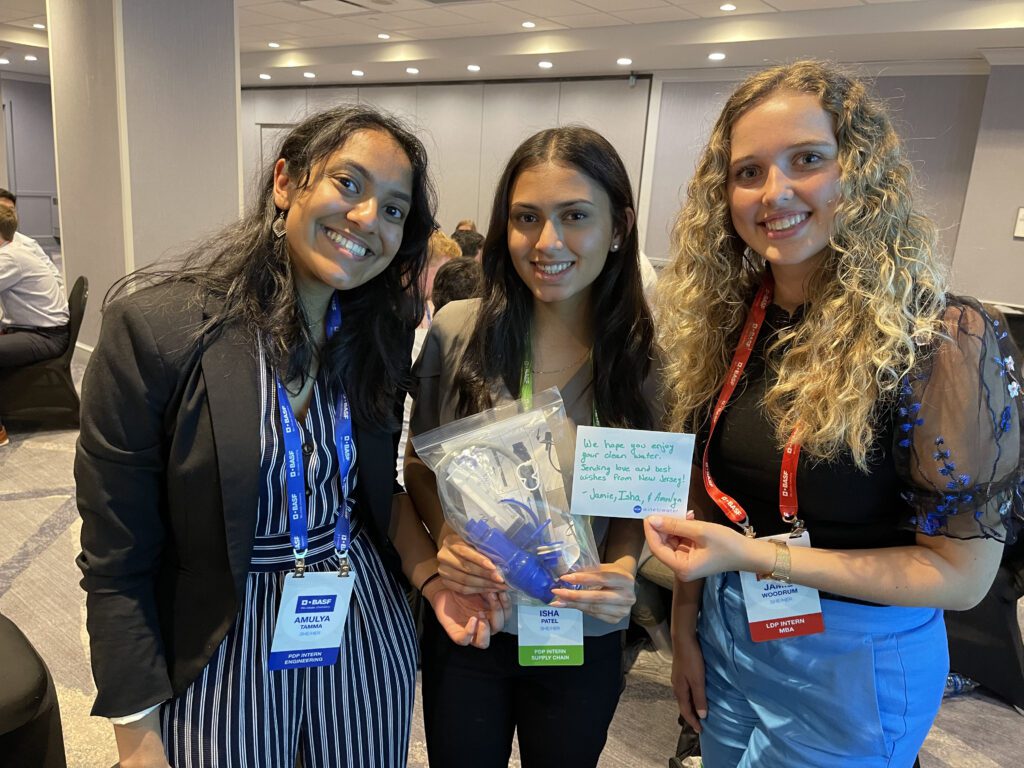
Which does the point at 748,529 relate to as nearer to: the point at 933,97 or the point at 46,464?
the point at 46,464

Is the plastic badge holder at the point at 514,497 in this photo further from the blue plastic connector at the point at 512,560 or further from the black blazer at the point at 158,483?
the black blazer at the point at 158,483

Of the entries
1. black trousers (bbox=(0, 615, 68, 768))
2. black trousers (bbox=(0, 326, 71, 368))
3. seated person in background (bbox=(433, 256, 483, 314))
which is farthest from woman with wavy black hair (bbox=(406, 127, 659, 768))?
black trousers (bbox=(0, 326, 71, 368))

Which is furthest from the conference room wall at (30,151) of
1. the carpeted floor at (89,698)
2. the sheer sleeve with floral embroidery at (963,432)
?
the sheer sleeve with floral embroidery at (963,432)

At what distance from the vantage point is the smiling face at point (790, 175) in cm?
113

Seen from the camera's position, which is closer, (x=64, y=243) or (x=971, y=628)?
(x=971, y=628)

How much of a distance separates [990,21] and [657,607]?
19.3 feet

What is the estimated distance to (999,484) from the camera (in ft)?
3.46

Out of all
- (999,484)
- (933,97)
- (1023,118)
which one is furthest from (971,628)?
(933,97)

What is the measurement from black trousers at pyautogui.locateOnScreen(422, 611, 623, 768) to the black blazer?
0.43 meters

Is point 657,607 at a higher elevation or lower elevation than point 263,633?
lower

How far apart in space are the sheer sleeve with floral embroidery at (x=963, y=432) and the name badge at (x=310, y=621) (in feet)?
2.96

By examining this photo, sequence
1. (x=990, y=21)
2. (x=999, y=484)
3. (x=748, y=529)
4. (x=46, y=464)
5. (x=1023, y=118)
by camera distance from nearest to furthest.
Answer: (x=999, y=484)
(x=748, y=529)
(x=46, y=464)
(x=990, y=21)
(x=1023, y=118)

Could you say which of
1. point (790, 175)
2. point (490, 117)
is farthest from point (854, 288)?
point (490, 117)

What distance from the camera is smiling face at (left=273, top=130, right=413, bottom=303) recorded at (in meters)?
1.17
